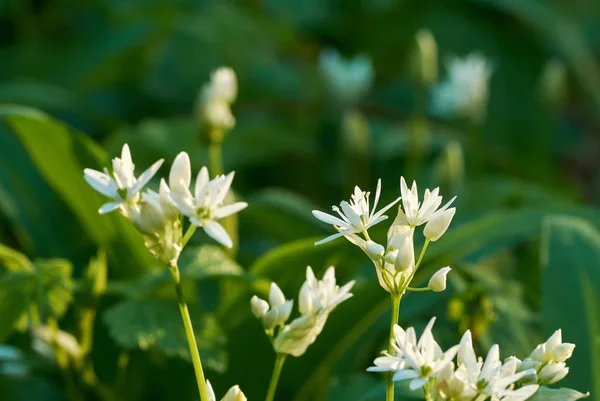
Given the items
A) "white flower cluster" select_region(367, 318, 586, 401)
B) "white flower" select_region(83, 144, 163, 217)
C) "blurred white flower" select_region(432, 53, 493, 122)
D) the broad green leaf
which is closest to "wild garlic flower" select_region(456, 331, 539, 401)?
"white flower cluster" select_region(367, 318, 586, 401)

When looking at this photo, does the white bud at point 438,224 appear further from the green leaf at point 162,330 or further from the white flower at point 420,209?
the green leaf at point 162,330

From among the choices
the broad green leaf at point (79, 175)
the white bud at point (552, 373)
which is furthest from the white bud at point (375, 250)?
the broad green leaf at point (79, 175)

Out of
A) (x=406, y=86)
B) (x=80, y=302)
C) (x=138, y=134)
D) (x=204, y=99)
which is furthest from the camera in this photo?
(x=406, y=86)

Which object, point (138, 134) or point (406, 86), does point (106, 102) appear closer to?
point (138, 134)

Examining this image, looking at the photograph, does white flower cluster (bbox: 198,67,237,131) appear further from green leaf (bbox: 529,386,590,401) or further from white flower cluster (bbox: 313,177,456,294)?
green leaf (bbox: 529,386,590,401)

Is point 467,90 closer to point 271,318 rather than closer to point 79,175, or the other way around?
point 79,175

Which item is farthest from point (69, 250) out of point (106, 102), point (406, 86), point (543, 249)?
point (406, 86)

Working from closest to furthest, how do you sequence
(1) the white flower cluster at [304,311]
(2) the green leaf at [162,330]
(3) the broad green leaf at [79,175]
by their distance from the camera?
1. (1) the white flower cluster at [304,311]
2. (2) the green leaf at [162,330]
3. (3) the broad green leaf at [79,175]
